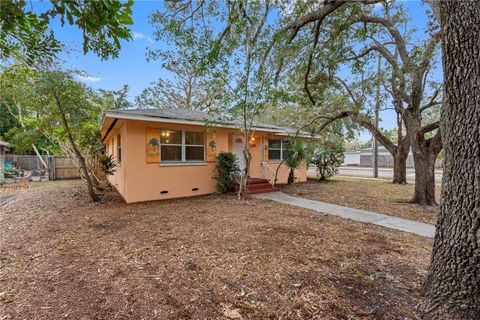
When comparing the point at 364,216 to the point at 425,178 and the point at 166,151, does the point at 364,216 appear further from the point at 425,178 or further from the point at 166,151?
the point at 166,151

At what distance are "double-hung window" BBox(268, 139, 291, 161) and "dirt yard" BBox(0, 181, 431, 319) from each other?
6556 mm

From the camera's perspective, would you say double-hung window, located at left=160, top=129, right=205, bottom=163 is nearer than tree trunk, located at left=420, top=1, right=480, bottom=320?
No

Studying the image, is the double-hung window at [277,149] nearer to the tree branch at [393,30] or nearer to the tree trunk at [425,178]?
the tree trunk at [425,178]

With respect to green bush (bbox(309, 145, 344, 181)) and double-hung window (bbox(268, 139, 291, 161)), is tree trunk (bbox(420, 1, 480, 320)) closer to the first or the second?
double-hung window (bbox(268, 139, 291, 161))

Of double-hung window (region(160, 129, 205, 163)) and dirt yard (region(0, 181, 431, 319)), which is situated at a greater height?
double-hung window (region(160, 129, 205, 163))

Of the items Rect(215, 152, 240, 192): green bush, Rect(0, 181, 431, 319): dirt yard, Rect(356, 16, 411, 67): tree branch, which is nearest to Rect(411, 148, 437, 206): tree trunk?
Rect(356, 16, 411, 67): tree branch

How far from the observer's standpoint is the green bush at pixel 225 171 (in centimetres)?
911

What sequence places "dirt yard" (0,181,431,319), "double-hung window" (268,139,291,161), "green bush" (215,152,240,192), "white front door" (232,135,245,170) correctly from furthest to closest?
"double-hung window" (268,139,291,161), "white front door" (232,135,245,170), "green bush" (215,152,240,192), "dirt yard" (0,181,431,319)

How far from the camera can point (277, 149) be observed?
1249cm

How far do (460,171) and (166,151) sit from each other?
7957mm

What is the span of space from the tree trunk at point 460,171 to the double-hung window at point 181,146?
7765 millimetres

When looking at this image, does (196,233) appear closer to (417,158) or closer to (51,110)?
(51,110)

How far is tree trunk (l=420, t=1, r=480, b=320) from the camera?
6.40 ft

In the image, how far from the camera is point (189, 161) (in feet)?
29.0
